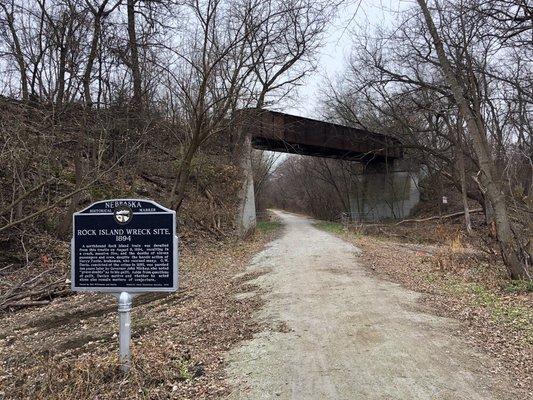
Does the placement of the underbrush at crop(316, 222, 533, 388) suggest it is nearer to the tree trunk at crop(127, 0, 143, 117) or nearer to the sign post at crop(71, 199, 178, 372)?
the sign post at crop(71, 199, 178, 372)

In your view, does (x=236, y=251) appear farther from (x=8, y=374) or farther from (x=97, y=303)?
(x=8, y=374)

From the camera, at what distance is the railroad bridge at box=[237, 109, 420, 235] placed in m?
27.9

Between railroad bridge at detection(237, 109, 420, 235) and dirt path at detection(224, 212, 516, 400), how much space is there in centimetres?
1377

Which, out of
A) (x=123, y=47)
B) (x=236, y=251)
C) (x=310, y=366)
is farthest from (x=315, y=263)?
(x=123, y=47)

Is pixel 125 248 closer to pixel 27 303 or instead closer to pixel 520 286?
pixel 27 303

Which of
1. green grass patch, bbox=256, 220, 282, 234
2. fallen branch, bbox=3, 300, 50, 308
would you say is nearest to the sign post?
fallen branch, bbox=3, 300, 50, 308

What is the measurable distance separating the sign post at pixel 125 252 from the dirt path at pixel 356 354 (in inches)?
52.0

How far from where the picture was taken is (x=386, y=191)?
1813 inches

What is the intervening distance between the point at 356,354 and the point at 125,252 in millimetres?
2856

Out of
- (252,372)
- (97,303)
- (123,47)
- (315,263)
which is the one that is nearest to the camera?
(252,372)

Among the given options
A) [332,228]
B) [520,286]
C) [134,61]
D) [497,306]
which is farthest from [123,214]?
[332,228]

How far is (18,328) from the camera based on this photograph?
8.05 metres

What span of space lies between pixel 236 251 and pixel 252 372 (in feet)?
43.5

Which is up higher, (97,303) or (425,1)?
(425,1)
